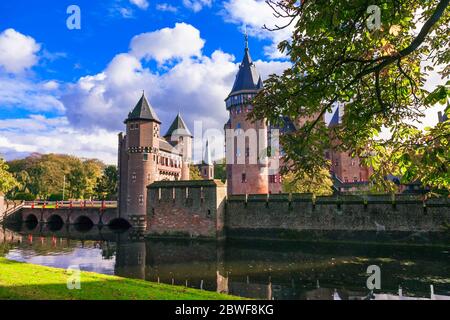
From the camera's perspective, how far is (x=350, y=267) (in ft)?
44.9

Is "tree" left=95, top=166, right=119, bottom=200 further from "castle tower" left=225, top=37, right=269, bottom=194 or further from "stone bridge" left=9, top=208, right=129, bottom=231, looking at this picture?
"castle tower" left=225, top=37, right=269, bottom=194

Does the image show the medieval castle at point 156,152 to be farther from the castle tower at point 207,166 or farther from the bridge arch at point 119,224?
the castle tower at point 207,166

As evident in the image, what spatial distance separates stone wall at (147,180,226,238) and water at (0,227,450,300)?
4.94 ft

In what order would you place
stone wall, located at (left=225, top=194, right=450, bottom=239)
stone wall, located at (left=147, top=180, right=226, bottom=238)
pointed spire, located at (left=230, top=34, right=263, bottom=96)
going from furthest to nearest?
pointed spire, located at (left=230, top=34, right=263, bottom=96) < stone wall, located at (left=147, top=180, right=226, bottom=238) < stone wall, located at (left=225, top=194, right=450, bottom=239)

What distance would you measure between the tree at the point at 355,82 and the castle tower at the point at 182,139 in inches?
1658

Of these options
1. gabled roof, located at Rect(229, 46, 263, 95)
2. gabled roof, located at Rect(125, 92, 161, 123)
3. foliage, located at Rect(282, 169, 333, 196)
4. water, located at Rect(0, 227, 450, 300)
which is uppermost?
gabled roof, located at Rect(229, 46, 263, 95)

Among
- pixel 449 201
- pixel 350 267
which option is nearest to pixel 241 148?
pixel 449 201

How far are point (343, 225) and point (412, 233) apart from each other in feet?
13.5

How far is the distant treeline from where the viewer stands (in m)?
50.0

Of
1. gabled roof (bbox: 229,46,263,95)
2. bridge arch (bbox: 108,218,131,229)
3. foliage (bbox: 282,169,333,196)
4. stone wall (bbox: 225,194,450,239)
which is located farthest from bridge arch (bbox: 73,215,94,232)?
foliage (bbox: 282,169,333,196)

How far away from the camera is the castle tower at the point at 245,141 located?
112 ft

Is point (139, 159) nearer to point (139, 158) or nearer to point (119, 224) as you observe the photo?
point (139, 158)

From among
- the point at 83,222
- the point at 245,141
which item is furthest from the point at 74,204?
the point at 245,141

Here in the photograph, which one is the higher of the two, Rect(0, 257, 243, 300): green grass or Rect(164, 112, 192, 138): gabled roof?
Rect(164, 112, 192, 138): gabled roof
